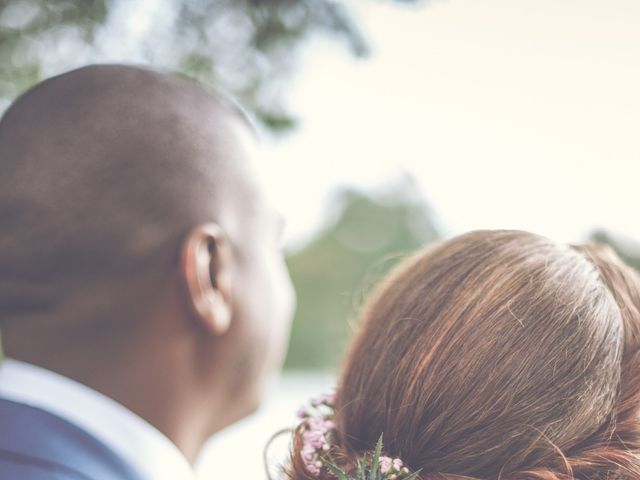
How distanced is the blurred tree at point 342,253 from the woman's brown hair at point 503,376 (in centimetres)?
3932

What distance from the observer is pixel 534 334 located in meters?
1.96

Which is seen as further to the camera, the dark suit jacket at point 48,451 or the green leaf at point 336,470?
the green leaf at point 336,470

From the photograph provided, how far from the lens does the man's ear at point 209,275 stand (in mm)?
1939

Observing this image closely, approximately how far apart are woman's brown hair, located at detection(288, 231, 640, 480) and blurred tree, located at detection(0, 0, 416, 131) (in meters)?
1.31

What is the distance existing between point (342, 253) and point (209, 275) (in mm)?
46128

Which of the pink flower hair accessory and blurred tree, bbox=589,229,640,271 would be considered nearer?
the pink flower hair accessory

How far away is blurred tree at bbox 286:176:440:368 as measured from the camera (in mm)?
43344

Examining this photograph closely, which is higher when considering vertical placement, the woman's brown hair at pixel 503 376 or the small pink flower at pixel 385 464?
the woman's brown hair at pixel 503 376

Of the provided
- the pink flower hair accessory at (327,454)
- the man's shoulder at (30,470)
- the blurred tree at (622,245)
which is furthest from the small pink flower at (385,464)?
the blurred tree at (622,245)

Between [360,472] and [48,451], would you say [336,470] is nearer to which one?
[360,472]

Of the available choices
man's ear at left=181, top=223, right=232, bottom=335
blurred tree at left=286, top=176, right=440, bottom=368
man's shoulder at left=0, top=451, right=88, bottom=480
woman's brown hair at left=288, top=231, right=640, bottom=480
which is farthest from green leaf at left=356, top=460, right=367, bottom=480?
blurred tree at left=286, top=176, right=440, bottom=368

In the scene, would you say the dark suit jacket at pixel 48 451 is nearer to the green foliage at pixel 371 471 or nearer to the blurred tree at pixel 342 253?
the green foliage at pixel 371 471

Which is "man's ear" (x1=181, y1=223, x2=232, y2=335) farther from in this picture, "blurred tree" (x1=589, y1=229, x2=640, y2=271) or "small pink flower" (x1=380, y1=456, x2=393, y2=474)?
"blurred tree" (x1=589, y1=229, x2=640, y2=271)

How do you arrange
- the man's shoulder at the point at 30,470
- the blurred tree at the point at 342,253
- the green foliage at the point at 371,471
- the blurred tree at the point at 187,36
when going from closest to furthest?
the man's shoulder at the point at 30,470 → the green foliage at the point at 371,471 → the blurred tree at the point at 187,36 → the blurred tree at the point at 342,253
